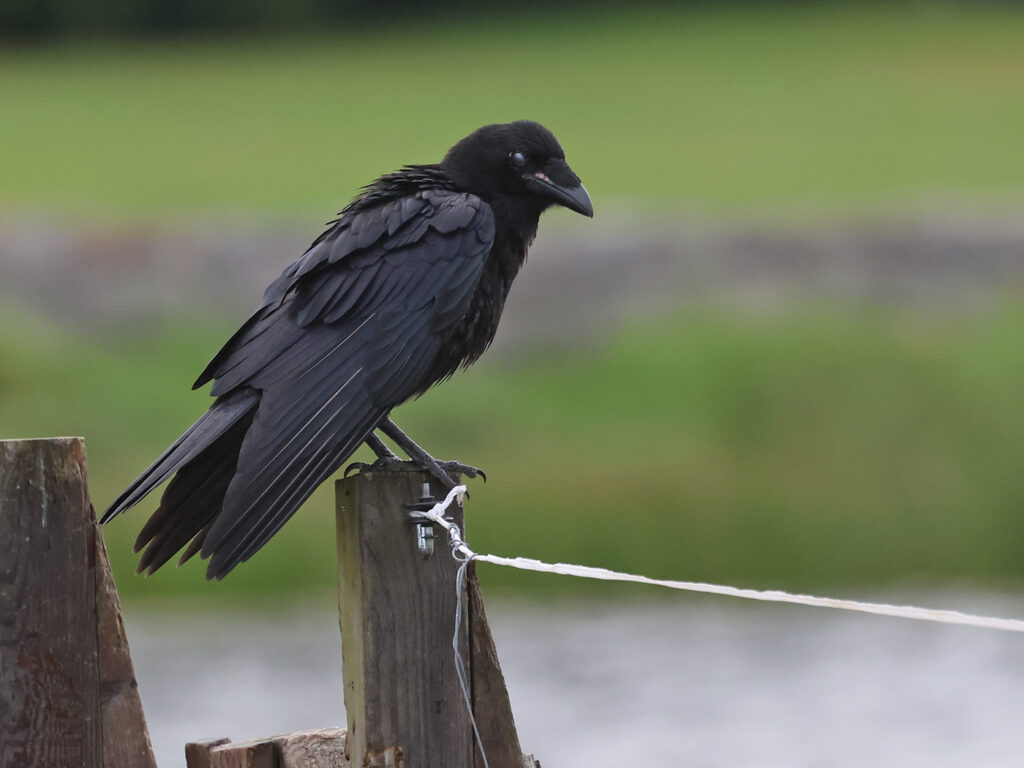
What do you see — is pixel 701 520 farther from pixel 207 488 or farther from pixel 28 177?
pixel 28 177

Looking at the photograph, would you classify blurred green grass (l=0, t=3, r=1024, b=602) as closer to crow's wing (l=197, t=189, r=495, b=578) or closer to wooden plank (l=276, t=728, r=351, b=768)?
crow's wing (l=197, t=189, r=495, b=578)

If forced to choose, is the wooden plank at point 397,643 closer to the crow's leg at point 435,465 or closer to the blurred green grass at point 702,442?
the crow's leg at point 435,465

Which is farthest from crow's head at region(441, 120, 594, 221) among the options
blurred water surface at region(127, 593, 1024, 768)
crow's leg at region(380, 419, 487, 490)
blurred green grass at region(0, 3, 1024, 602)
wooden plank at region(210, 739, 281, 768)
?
blurred green grass at region(0, 3, 1024, 602)

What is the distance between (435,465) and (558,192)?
1.45m

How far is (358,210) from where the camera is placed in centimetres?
437

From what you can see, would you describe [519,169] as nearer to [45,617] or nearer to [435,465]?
[435,465]

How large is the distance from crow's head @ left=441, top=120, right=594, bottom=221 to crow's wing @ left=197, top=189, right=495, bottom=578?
0.36 meters

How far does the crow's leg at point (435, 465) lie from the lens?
11.0ft

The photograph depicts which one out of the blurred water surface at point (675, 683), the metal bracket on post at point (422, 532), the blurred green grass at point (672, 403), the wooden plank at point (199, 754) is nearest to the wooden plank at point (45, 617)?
the wooden plank at point (199, 754)

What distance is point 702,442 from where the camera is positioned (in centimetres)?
1095

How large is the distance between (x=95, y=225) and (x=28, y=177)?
208 inches

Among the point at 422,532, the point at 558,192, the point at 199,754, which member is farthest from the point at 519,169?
the point at 199,754

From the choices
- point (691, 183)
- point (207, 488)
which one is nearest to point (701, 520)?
point (207, 488)

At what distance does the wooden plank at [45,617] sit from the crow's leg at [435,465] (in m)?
0.73
